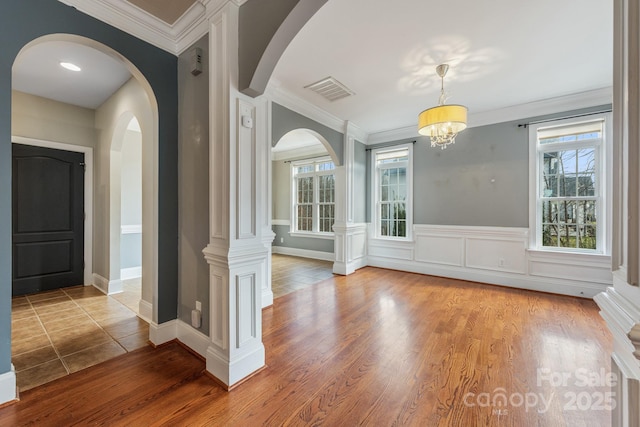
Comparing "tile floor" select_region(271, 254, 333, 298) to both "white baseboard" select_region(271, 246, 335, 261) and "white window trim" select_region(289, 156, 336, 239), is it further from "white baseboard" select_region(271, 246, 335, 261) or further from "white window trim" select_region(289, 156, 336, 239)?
"white window trim" select_region(289, 156, 336, 239)

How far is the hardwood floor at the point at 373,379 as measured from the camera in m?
1.50

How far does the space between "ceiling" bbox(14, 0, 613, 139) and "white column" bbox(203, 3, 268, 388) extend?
73 centimetres

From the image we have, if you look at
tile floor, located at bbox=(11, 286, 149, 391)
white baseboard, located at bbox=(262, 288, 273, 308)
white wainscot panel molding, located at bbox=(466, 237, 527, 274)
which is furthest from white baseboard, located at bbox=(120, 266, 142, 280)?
white wainscot panel molding, located at bbox=(466, 237, 527, 274)

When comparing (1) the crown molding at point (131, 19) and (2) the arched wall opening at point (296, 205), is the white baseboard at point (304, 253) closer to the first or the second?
(2) the arched wall opening at point (296, 205)

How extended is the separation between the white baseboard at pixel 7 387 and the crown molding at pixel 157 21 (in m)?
2.41

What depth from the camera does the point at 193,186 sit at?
2.15 m

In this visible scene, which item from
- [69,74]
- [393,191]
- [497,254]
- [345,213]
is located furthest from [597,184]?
[69,74]

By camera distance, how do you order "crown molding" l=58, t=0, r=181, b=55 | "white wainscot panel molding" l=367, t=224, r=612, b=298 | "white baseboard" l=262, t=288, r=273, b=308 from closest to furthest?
"crown molding" l=58, t=0, r=181, b=55, "white baseboard" l=262, t=288, r=273, b=308, "white wainscot panel molding" l=367, t=224, r=612, b=298

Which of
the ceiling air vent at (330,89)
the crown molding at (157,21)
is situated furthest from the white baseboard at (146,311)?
the ceiling air vent at (330,89)

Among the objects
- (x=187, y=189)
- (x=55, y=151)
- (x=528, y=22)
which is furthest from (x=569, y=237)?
(x=55, y=151)

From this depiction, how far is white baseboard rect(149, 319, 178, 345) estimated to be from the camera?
2.24 m

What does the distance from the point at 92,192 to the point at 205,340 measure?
3.35 m

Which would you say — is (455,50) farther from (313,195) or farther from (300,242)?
(300,242)

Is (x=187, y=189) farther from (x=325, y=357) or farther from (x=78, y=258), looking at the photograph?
(x=78, y=258)
